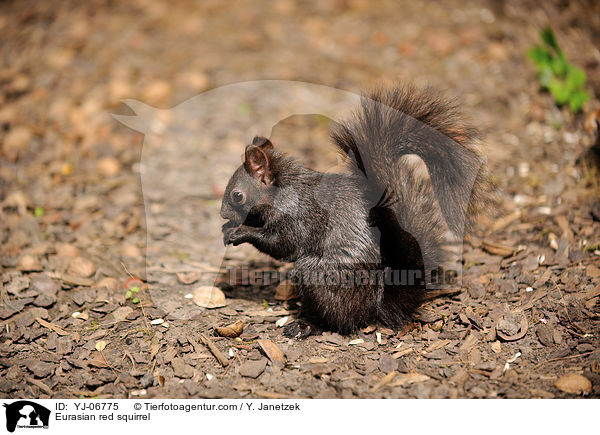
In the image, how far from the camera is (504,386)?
257cm

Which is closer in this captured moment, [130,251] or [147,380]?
[147,380]

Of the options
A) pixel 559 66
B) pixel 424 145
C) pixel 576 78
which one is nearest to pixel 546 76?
pixel 559 66

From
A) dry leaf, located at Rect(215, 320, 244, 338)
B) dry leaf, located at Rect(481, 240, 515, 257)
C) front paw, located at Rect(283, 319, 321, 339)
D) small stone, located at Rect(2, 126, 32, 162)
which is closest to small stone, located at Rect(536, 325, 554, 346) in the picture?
dry leaf, located at Rect(481, 240, 515, 257)

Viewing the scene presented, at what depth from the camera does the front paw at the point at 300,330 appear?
3053 mm

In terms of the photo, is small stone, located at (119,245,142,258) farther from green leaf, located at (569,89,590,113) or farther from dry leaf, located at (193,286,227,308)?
green leaf, located at (569,89,590,113)

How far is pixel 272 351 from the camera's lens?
2.88 metres

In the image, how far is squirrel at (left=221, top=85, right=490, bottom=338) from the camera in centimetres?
283

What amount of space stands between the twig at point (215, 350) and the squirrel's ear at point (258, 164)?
942 millimetres

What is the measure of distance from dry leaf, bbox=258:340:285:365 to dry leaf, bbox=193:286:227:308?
1.66 feet

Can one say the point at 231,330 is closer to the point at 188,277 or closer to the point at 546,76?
the point at 188,277

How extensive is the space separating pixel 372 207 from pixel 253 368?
1.06 m

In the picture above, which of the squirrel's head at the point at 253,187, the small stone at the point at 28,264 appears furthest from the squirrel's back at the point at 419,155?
the small stone at the point at 28,264

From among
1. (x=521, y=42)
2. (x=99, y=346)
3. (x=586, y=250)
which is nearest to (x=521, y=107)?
(x=521, y=42)

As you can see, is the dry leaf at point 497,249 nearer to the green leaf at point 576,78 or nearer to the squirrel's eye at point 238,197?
the squirrel's eye at point 238,197
